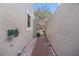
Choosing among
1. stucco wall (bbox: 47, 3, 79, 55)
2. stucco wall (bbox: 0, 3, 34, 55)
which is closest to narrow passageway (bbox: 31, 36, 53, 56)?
stucco wall (bbox: 47, 3, 79, 55)

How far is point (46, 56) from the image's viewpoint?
3.72 metres

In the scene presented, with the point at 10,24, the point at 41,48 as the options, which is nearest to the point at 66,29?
the point at 41,48

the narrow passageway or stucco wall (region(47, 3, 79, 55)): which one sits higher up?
stucco wall (region(47, 3, 79, 55))

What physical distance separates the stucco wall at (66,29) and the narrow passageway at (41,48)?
10.0 inches

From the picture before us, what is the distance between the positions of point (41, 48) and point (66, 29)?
78cm

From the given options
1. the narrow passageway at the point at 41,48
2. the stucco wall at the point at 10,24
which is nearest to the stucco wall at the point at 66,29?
the narrow passageway at the point at 41,48

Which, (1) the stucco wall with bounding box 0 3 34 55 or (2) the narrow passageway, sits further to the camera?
(2) the narrow passageway

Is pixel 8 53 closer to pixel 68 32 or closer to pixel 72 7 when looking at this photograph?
pixel 68 32

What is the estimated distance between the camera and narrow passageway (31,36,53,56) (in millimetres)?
3768

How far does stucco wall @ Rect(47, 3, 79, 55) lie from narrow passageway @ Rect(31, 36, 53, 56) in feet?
0.83

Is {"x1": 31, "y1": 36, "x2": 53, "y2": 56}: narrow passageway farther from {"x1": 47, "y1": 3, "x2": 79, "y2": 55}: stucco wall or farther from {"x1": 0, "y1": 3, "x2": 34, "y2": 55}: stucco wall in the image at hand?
{"x1": 0, "y1": 3, "x2": 34, "y2": 55}: stucco wall

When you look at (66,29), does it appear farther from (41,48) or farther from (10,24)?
(10,24)

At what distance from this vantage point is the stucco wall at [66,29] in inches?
133

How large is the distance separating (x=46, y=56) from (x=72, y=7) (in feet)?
4.27
